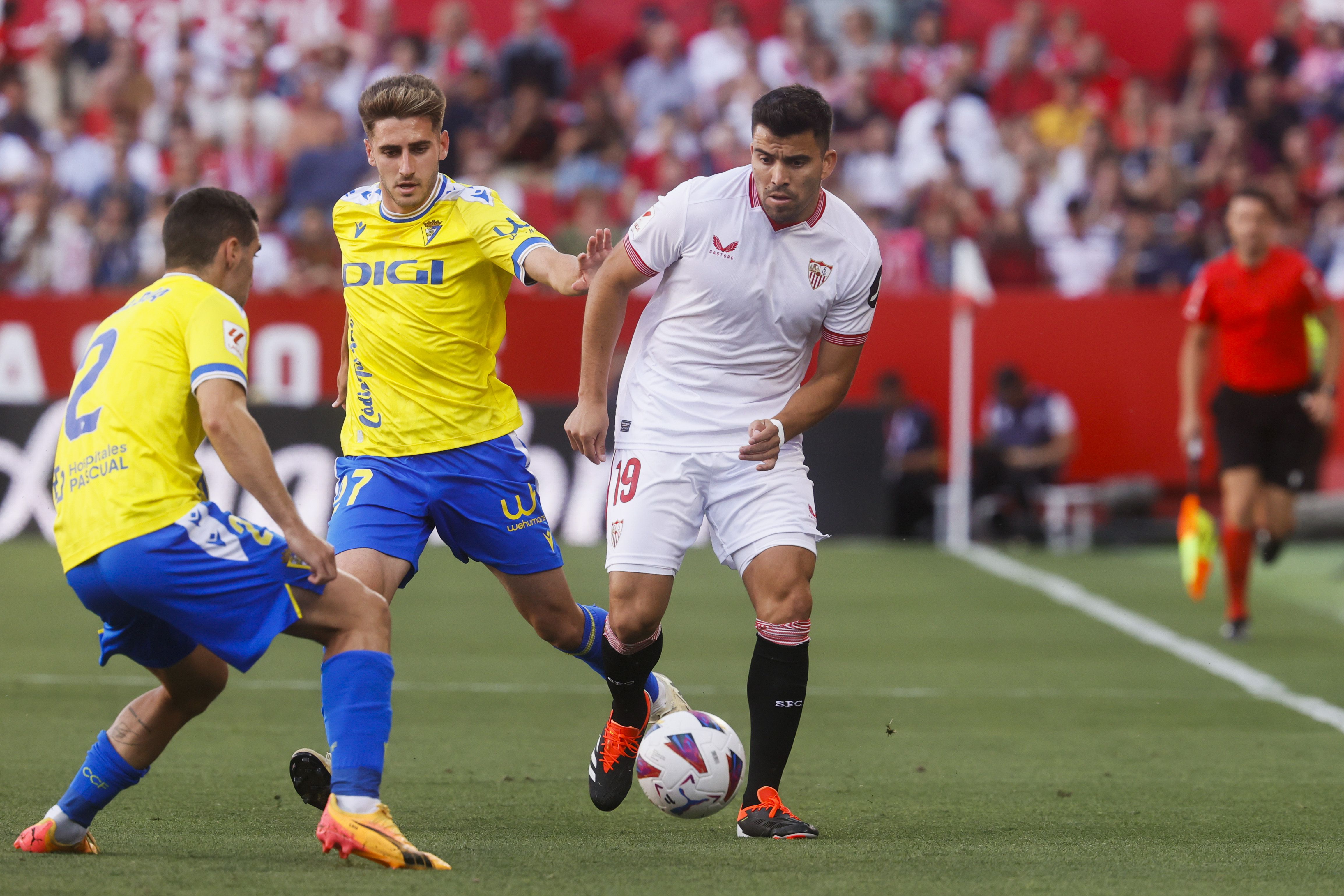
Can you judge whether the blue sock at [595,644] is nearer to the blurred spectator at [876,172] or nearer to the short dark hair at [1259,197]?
the short dark hair at [1259,197]

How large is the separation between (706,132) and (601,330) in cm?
1324

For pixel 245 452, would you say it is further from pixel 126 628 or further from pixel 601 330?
pixel 601 330

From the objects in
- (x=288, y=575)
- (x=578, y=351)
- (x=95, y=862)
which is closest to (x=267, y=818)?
(x=95, y=862)

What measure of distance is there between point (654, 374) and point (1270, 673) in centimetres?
480

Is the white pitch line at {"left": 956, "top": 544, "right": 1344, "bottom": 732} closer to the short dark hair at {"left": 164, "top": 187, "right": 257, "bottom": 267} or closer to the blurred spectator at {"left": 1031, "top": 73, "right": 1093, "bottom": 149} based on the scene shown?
the short dark hair at {"left": 164, "top": 187, "right": 257, "bottom": 267}

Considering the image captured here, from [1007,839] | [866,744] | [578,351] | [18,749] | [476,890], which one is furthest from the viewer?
[578,351]

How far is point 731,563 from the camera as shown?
223 inches

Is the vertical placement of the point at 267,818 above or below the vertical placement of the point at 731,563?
below

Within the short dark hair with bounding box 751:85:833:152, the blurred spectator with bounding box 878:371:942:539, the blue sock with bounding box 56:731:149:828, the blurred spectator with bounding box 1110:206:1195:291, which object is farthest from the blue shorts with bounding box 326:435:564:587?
the blurred spectator with bounding box 1110:206:1195:291

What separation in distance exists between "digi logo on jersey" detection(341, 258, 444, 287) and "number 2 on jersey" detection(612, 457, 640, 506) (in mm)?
865

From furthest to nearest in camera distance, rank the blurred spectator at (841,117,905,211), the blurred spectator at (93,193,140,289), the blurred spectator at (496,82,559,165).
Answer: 1. the blurred spectator at (496,82,559,165)
2. the blurred spectator at (841,117,905,211)
3. the blurred spectator at (93,193,140,289)

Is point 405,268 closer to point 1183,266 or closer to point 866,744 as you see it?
point 866,744

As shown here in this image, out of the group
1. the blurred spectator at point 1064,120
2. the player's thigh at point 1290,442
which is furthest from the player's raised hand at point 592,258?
the blurred spectator at point 1064,120

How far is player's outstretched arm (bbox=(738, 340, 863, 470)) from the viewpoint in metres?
5.45
